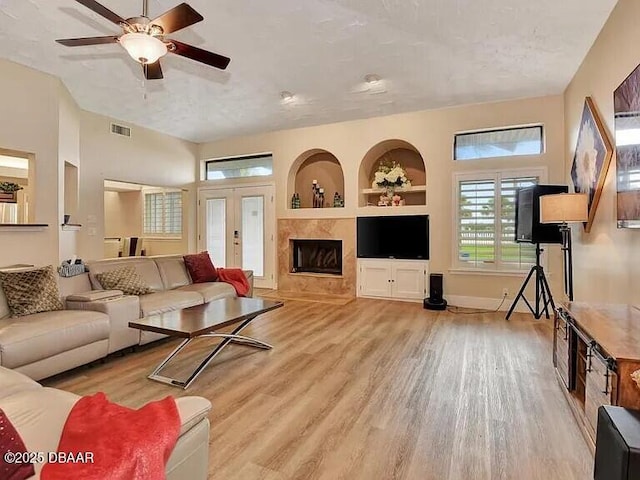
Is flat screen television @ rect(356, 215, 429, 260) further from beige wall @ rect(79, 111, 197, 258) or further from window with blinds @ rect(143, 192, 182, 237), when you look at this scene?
window with blinds @ rect(143, 192, 182, 237)

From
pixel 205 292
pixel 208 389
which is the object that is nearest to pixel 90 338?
pixel 208 389

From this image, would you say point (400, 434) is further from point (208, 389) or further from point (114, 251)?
point (114, 251)

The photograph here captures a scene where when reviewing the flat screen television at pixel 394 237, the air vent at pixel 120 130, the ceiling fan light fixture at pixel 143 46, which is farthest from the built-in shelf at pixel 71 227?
the flat screen television at pixel 394 237

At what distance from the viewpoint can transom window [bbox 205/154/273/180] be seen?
7508 mm

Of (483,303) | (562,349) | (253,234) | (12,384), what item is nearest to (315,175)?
(253,234)

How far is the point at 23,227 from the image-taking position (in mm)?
4430

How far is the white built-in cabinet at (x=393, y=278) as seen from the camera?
598cm

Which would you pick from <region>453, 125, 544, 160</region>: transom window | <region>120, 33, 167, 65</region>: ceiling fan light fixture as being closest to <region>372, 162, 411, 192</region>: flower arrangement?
<region>453, 125, 544, 160</region>: transom window

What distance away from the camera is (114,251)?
29.5 feet

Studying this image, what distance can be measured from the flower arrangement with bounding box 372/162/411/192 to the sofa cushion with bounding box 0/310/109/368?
4.52 meters

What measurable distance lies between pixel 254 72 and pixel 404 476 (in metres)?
4.39

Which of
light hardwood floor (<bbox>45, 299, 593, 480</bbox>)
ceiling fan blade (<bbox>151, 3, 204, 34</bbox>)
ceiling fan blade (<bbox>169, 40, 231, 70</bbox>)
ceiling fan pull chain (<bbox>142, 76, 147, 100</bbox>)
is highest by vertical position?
ceiling fan pull chain (<bbox>142, 76, 147, 100</bbox>)

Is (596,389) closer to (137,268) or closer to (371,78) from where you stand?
(371,78)

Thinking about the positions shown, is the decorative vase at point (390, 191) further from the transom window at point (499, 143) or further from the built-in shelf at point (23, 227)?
the built-in shelf at point (23, 227)
